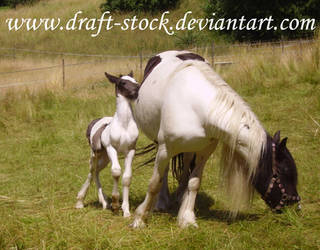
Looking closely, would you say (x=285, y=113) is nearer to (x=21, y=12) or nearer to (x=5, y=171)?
(x=5, y=171)

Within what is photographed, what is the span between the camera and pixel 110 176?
240 inches

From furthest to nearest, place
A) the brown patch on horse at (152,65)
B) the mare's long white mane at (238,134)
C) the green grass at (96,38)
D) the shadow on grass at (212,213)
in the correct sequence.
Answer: the green grass at (96,38) → the brown patch on horse at (152,65) → the shadow on grass at (212,213) → the mare's long white mane at (238,134)

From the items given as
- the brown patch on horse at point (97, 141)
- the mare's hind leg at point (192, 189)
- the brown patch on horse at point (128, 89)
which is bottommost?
the mare's hind leg at point (192, 189)

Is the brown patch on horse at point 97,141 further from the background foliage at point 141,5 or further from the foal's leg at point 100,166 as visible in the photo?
the background foliage at point 141,5

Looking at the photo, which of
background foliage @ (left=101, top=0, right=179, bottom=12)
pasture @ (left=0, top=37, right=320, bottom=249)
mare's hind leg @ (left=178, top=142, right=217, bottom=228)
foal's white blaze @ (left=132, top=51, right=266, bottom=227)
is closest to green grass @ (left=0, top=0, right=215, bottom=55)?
background foliage @ (left=101, top=0, right=179, bottom=12)

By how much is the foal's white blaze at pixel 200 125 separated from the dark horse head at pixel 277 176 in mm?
99

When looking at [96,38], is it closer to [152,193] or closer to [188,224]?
[152,193]

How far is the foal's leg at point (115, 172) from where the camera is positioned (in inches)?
169

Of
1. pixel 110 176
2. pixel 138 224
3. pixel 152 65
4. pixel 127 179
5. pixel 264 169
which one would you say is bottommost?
pixel 138 224

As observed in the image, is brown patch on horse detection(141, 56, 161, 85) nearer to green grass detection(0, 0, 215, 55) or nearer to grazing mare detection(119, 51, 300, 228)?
grazing mare detection(119, 51, 300, 228)

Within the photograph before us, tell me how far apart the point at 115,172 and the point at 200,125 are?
1111 millimetres

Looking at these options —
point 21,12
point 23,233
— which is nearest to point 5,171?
point 23,233

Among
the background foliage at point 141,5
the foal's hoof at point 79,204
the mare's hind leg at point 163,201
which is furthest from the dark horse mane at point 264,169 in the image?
the background foliage at point 141,5

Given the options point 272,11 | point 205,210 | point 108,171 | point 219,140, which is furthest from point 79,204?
point 272,11
